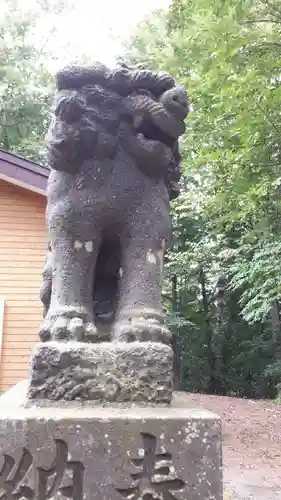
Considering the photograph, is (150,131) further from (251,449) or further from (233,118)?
(251,449)

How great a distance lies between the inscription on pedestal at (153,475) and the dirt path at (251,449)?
600 millimetres

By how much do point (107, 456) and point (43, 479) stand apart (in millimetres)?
157

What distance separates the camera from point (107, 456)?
1.15 metres

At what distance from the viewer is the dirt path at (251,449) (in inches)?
132

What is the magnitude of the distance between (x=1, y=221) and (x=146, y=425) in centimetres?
473

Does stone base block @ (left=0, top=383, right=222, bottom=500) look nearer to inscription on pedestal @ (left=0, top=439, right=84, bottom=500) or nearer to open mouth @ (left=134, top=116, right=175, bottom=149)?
inscription on pedestal @ (left=0, top=439, right=84, bottom=500)

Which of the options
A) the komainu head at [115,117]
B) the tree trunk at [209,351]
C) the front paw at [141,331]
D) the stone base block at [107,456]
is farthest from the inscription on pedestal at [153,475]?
the tree trunk at [209,351]

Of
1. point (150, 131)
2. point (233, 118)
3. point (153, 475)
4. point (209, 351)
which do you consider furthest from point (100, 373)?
point (209, 351)

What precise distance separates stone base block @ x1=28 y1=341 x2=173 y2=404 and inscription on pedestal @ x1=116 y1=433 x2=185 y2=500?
135mm

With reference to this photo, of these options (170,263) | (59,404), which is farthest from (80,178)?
(170,263)

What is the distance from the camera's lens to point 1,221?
5.55 metres

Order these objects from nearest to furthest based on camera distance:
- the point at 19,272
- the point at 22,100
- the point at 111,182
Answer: the point at 111,182, the point at 19,272, the point at 22,100

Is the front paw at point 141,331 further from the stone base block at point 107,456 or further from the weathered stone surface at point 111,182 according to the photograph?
the stone base block at point 107,456

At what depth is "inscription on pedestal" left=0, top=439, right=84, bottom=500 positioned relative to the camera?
1.13 m
